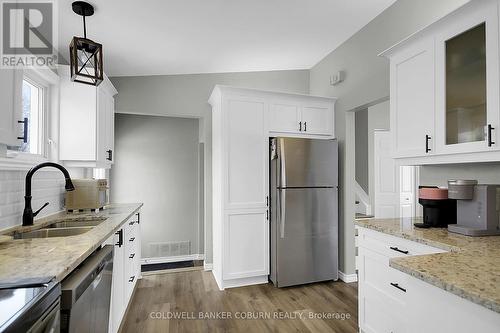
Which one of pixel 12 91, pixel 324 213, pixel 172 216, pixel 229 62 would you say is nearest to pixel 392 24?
pixel 229 62

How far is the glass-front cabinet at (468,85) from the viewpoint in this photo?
1.47m

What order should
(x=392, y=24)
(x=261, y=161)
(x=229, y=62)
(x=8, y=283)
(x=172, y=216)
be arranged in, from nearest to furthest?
1. (x=8, y=283)
2. (x=392, y=24)
3. (x=261, y=161)
4. (x=229, y=62)
5. (x=172, y=216)

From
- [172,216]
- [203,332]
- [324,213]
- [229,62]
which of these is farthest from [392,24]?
[172,216]

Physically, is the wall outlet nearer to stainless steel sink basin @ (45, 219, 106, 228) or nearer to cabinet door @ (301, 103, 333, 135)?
cabinet door @ (301, 103, 333, 135)

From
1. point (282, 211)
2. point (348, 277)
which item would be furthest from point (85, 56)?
point (348, 277)

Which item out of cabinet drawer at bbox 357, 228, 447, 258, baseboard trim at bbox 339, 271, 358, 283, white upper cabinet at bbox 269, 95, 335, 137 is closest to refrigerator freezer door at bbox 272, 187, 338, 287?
baseboard trim at bbox 339, 271, 358, 283

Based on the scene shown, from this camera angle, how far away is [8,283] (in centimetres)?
92

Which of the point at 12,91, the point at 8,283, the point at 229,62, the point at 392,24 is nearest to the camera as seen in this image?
the point at 8,283

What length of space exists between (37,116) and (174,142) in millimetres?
2323

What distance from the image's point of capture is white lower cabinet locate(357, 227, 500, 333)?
0.89m

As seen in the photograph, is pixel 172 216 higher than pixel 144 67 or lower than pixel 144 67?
lower

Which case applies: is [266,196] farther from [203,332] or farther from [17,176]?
[17,176]

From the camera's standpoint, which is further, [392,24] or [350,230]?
[350,230]

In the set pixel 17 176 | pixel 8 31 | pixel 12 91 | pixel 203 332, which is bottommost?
pixel 203 332
